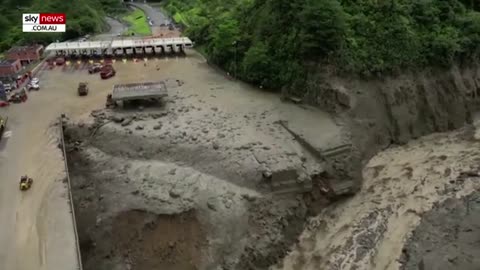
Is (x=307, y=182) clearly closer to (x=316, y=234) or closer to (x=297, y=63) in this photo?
(x=316, y=234)

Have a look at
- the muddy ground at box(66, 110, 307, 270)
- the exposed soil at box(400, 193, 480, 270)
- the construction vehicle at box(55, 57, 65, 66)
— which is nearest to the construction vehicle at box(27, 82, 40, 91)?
the construction vehicle at box(55, 57, 65, 66)

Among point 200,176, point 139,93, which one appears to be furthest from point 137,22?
point 200,176

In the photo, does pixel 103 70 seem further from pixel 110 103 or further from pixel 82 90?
pixel 110 103

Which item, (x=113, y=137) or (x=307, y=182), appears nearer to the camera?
(x=307, y=182)

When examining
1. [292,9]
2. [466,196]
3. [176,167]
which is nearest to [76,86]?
[176,167]

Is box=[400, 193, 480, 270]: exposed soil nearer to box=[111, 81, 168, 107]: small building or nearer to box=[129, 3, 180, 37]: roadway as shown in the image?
box=[111, 81, 168, 107]: small building

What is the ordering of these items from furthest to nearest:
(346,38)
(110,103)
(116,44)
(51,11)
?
1. (51,11)
2. (116,44)
3. (346,38)
4. (110,103)

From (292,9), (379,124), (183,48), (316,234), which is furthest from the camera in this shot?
(183,48)
